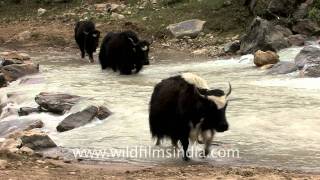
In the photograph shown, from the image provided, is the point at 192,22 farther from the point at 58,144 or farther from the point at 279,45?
the point at 58,144

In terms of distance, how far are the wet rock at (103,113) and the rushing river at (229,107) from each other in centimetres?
11

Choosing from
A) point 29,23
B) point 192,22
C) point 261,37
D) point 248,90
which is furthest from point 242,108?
point 29,23

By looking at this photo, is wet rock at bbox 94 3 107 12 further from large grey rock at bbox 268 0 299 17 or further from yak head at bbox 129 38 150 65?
yak head at bbox 129 38 150 65

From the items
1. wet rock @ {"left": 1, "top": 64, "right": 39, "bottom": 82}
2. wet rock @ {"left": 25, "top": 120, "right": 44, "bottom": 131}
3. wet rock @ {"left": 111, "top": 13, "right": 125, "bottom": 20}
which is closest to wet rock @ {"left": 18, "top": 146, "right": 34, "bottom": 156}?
wet rock @ {"left": 25, "top": 120, "right": 44, "bottom": 131}

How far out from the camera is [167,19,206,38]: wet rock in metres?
19.7

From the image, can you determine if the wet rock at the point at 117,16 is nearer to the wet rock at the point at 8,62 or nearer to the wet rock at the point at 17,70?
the wet rock at the point at 8,62

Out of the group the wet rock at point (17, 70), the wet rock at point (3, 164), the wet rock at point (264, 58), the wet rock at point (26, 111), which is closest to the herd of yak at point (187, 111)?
the wet rock at point (3, 164)

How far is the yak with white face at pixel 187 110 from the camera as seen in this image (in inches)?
272

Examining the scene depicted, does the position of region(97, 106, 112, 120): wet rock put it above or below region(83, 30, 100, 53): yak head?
above

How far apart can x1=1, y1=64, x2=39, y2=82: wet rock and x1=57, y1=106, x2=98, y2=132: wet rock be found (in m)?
5.30

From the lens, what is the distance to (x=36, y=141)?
7.80 m

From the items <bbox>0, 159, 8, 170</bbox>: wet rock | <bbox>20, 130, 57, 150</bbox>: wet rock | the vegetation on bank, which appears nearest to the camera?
<bbox>0, 159, 8, 170</bbox>: wet rock

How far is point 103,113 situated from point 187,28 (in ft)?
35.2

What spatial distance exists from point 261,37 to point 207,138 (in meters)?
9.26
